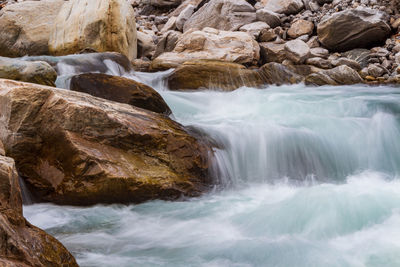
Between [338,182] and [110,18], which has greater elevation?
[110,18]

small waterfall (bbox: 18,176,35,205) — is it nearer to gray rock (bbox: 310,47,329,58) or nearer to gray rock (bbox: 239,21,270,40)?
gray rock (bbox: 310,47,329,58)

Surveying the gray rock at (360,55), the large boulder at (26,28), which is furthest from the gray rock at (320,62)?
the large boulder at (26,28)

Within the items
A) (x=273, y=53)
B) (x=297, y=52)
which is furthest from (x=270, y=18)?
(x=297, y=52)

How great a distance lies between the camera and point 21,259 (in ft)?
→ 6.40

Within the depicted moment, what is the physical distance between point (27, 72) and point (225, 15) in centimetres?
946

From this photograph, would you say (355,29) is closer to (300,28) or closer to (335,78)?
(300,28)

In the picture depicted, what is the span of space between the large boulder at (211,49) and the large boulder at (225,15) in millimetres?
2773

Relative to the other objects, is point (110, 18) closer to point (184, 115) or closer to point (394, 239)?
point (184, 115)

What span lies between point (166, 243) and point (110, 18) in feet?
28.4

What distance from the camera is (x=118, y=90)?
560cm

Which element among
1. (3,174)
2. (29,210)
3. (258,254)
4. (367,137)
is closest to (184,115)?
(367,137)

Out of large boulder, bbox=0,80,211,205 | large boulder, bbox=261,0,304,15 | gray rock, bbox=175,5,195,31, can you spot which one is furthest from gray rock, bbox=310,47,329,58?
large boulder, bbox=0,80,211,205

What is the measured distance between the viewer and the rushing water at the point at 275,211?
10.3 ft

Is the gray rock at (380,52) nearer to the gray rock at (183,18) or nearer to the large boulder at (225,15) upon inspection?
the large boulder at (225,15)
